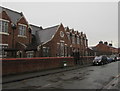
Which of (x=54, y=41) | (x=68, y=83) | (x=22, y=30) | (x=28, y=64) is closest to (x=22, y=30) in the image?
(x=22, y=30)

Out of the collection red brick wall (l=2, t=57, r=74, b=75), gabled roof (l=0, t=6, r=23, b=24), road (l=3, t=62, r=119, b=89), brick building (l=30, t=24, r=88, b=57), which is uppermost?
gabled roof (l=0, t=6, r=23, b=24)

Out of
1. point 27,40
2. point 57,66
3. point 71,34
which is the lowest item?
point 57,66

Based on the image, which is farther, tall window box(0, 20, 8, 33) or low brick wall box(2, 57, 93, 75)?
tall window box(0, 20, 8, 33)

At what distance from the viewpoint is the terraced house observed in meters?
22.8

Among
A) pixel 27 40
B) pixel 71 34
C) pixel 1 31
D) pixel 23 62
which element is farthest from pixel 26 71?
pixel 71 34

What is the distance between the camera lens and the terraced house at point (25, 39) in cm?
2277

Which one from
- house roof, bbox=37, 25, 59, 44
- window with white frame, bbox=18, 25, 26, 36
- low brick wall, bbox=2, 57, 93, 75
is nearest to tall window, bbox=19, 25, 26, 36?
window with white frame, bbox=18, 25, 26, 36

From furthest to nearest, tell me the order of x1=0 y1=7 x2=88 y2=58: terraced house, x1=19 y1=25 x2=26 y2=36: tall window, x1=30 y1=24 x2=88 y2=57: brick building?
x1=30 y1=24 x2=88 y2=57: brick building, x1=19 y1=25 x2=26 y2=36: tall window, x1=0 y1=7 x2=88 y2=58: terraced house

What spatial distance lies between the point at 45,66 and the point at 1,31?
9.35 m

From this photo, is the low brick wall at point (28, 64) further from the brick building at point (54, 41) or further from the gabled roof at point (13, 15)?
the gabled roof at point (13, 15)

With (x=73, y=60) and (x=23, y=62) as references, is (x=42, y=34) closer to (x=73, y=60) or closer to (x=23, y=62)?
(x=73, y=60)

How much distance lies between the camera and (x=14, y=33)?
2548 centimetres

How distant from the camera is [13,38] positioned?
82.4ft

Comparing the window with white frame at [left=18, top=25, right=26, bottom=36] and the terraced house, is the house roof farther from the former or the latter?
the window with white frame at [left=18, top=25, right=26, bottom=36]
